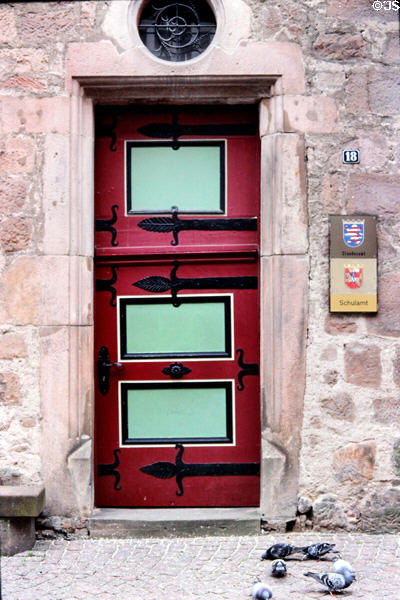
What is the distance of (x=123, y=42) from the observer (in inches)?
180

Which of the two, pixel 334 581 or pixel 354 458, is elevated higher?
pixel 354 458

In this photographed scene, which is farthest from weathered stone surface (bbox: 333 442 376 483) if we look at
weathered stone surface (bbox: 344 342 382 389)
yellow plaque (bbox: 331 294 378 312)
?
yellow plaque (bbox: 331 294 378 312)

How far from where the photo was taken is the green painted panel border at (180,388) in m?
4.75

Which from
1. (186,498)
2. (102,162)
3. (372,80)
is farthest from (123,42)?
(186,498)

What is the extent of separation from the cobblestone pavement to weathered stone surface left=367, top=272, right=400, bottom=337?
4.05 ft

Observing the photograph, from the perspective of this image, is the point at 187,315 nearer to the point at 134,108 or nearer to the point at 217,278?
the point at 217,278

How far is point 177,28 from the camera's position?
4660 millimetres

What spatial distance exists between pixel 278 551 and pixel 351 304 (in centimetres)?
153

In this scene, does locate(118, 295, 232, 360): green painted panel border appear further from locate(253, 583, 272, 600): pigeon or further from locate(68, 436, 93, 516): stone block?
locate(253, 583, 272, 600): pigeon

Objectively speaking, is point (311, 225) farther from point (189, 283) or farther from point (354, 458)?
point (354, 458)

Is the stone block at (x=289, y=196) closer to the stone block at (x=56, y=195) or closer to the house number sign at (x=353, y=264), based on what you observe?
the house number sign at (x=353, y=264)

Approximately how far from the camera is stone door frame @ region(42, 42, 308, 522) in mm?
4496

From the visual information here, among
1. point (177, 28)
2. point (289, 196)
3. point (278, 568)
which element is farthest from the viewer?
point (177, 28)

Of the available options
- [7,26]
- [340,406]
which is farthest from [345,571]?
[7,26]
